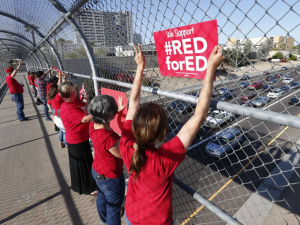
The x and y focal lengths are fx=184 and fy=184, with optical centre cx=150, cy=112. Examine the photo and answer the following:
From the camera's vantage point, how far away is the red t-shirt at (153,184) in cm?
124

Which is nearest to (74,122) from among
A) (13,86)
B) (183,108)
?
(183,108)

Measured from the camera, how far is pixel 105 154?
2088 millimetres

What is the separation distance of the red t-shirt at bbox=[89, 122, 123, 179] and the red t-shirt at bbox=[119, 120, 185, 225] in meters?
0.45

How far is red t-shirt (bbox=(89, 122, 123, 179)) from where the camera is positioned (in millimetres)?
1979

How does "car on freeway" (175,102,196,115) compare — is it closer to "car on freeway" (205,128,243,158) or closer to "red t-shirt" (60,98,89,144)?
"car on freeway" (205,128,243,158)

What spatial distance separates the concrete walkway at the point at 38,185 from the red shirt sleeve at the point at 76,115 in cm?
149

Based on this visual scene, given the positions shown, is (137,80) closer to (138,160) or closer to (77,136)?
(138,160)

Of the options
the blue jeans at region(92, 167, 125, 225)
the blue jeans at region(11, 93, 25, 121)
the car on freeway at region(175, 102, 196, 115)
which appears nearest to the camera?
the blue jeans at region(92, 167, 125, 225)

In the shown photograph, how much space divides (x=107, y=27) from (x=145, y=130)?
2388 millimetres

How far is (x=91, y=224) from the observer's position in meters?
2.72

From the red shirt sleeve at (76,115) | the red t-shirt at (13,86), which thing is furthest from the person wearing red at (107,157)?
the red t-shirt at (13,86)

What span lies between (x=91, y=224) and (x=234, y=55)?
2893 millimetres

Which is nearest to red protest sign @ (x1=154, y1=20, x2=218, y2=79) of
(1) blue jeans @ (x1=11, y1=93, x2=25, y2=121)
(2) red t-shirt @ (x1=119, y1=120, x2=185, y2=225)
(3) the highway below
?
(3) the highway below

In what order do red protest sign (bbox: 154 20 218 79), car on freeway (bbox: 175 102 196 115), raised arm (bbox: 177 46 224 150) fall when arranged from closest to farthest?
raised arm (bbox: 177 46 224 150) < red protest sign (bbox: 154 20 218 79) < car on freeway (bbox: 175 102 196 115)
